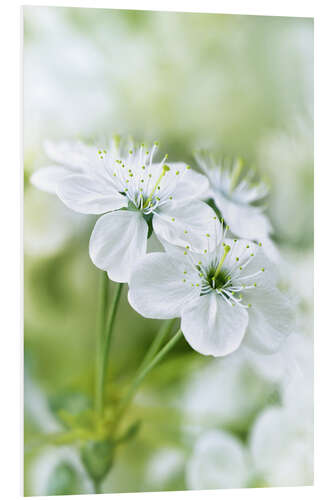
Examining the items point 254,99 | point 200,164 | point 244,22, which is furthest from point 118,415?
point 244,22

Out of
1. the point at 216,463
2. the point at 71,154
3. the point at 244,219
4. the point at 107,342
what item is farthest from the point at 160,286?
the point at 216,463

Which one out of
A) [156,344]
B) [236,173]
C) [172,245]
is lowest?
[156,344]

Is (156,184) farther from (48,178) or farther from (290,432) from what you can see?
(290,432)

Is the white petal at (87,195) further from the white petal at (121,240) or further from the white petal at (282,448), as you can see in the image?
the white petal at (282,448)

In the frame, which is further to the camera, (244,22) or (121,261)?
(244,22)

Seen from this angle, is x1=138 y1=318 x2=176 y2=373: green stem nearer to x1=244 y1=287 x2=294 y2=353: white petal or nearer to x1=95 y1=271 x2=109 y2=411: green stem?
x1=95 y1=271 x2=109 y2=411: green stem

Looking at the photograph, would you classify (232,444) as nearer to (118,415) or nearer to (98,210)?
(118,415)

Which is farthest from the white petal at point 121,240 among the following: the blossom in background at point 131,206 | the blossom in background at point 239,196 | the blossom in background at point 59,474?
the blossom in background at point 59,474
